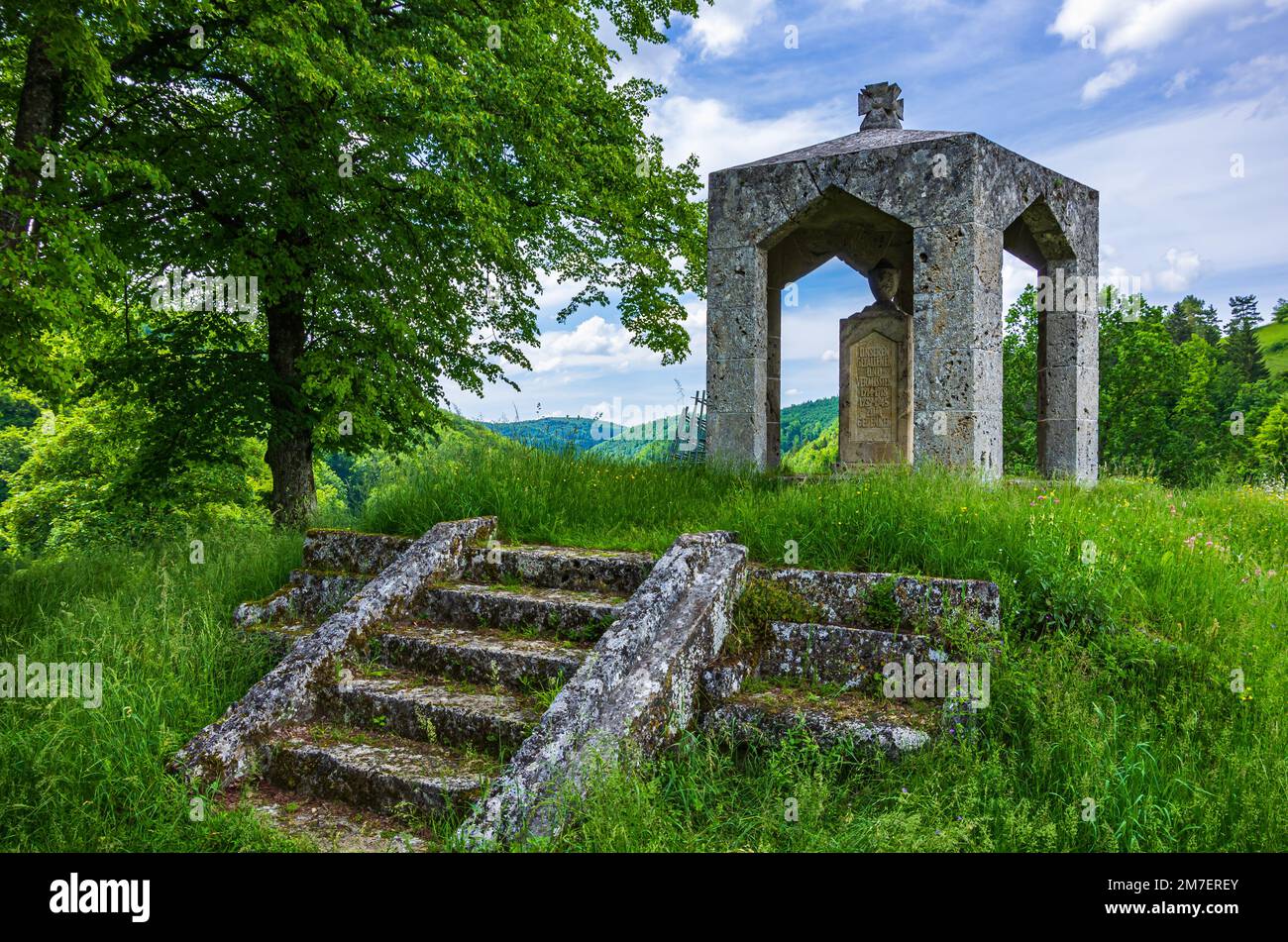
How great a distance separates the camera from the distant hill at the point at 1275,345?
58.6 m

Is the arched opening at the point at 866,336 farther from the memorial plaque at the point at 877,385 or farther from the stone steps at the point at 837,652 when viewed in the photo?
the stone steps at the point at 837,652

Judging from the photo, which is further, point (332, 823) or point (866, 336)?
point (866, 336)

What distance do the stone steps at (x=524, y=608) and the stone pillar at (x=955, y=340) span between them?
352cm

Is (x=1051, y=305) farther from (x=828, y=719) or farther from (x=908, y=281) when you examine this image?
(x=828, y=719)

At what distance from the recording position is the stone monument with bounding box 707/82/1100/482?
699cm

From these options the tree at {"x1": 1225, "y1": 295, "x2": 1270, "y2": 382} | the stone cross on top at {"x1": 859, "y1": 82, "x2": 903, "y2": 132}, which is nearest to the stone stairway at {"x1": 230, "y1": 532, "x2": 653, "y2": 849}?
the stone cross on top at {"x1": 859, "y1": 82, "x2": 903, "y2": 132}

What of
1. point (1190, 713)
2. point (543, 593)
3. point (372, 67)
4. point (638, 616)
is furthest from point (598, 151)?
point (1190, 713)

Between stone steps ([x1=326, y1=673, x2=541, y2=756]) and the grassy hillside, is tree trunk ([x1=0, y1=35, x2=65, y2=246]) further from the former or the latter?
the grassy hillside

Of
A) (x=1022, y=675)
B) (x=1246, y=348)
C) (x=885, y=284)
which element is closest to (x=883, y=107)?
(x=885, y=284)

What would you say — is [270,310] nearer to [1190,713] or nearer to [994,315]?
[994,315]

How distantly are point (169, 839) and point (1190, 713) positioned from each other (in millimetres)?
4731

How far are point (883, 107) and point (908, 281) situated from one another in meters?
2.11

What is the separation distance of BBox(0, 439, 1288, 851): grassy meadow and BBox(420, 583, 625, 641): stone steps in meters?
0.76

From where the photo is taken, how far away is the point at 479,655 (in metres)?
4.78
